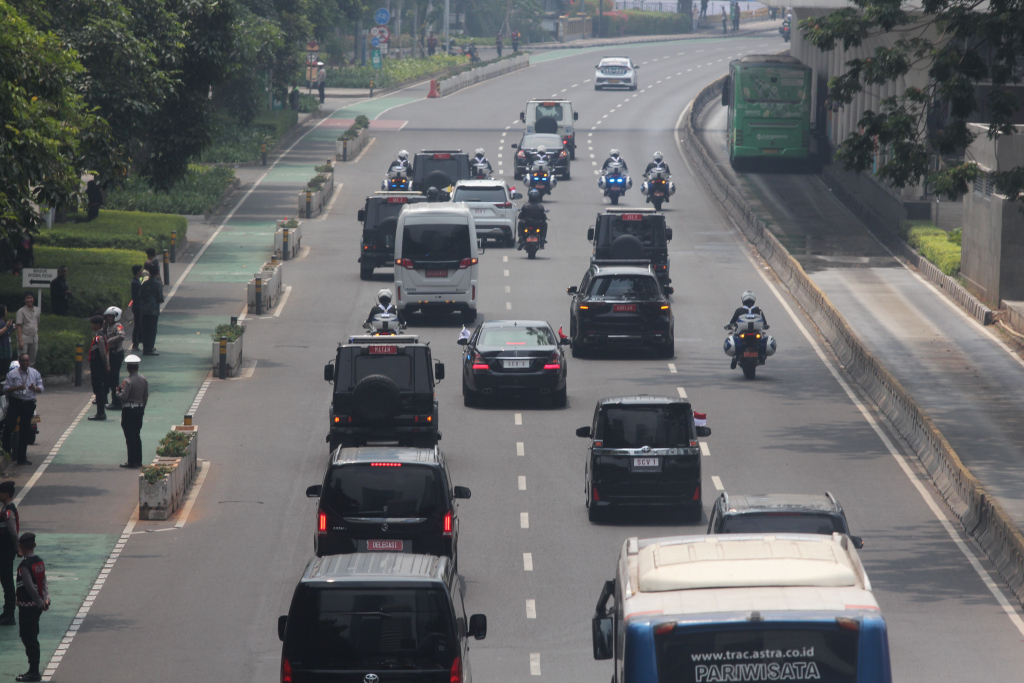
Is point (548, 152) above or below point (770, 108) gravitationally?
below

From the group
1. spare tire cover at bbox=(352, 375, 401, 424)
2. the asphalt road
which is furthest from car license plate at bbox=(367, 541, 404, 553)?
spare tire cover at bbox=(352, 375, 401, 424)

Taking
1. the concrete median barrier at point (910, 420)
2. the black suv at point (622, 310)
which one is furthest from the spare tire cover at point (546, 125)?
the black suv at point (622, 310)

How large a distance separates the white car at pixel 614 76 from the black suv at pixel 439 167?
150ft

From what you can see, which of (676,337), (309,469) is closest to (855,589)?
(309,469)

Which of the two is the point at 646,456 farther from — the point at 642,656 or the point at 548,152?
the point at 548,152

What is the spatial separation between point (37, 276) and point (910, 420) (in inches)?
637

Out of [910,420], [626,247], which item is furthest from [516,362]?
[626,247]

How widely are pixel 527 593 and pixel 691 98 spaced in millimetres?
77483

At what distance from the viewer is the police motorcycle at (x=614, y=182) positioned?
56.1m

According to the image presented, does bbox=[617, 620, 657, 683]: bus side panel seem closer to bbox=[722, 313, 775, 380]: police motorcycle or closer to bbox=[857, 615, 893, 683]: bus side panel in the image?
bbox=[857, 615, 893, 683]: bus side panel

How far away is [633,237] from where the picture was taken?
129ft

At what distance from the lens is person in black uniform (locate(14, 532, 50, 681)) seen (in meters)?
15.0

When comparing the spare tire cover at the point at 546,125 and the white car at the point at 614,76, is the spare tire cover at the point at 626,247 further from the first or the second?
the white car at the point at 614,76

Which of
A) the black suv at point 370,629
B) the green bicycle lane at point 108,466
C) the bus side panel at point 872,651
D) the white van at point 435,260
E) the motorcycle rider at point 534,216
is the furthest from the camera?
the motorcycle rider at point 534,216
